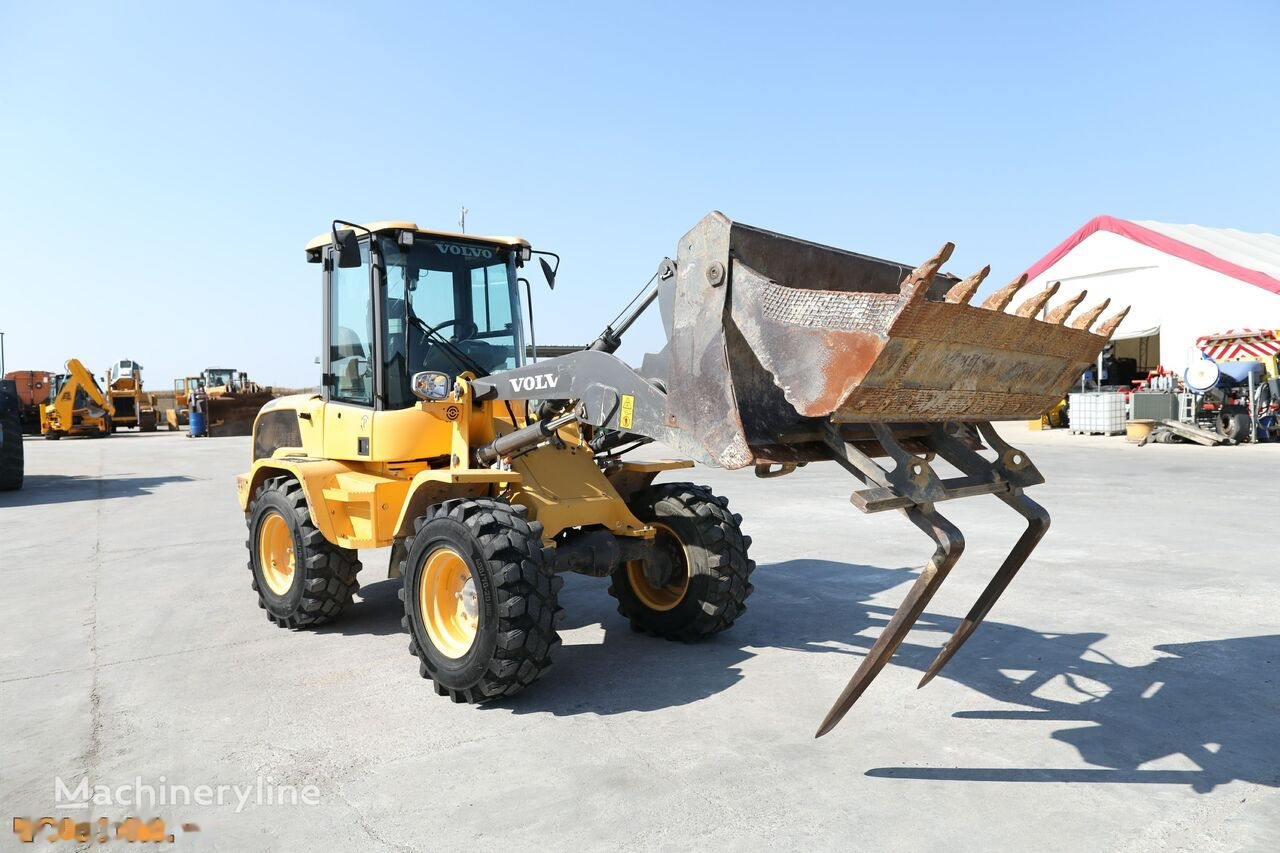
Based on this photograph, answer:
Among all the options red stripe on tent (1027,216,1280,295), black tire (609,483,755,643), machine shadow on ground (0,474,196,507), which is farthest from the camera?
red stripe on tent (1027,216,1280,295)

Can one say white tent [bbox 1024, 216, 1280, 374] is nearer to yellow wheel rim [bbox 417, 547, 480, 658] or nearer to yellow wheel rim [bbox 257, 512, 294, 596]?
yellow wheel rim [bbox 257, 512, 294, 596]

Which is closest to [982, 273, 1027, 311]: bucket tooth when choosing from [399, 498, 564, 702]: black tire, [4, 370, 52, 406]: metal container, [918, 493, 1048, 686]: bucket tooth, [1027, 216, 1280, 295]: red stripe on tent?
[918, 493, 1048, 686]: bucket tooth

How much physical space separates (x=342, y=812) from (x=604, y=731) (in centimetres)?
119

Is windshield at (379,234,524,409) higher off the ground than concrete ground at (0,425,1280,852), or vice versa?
windshield at (379,234,524,409)

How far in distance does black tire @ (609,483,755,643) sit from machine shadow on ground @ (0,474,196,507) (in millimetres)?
10893

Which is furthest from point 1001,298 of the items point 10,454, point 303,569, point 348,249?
point 10,454

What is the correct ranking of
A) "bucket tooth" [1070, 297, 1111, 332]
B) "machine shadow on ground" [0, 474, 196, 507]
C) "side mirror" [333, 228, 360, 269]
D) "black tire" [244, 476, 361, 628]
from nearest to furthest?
1. "bucket tooth" [1070, 297, 1111, 332]
2. "side mirror" [333, 228, 360, 269]
3. "black tire" [244, 476, 361, 628]
4. "machine shadow on ground" [0, 474, 196, 507]

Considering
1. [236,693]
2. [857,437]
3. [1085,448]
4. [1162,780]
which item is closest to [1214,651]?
[1162,780]

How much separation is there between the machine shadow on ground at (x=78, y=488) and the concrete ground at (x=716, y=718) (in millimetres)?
6220

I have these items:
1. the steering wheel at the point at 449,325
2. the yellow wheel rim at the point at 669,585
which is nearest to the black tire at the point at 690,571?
the yellow wheel rim at the point at 669,585

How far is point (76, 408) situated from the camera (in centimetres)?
3020

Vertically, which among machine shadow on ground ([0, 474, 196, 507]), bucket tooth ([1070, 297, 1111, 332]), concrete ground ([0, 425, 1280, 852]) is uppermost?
bucket tooth ([1070, 297, 1111, 332])

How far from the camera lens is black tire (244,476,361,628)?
18.6 feet

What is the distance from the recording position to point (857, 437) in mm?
3869
